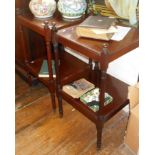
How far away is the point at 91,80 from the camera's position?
1727mm

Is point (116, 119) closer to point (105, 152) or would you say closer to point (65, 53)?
point (105, 152)

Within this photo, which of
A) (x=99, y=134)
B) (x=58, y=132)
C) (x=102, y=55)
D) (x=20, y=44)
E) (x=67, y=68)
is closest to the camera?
(x=102, y=55)

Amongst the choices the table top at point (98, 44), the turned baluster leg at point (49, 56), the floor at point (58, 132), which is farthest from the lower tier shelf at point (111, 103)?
the table top at point (98, 44)

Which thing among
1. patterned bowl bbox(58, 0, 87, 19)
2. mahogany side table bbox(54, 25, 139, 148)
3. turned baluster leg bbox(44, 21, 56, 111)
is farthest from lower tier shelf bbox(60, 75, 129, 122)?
patterned bowl bbox(58, 0, 87, 19)

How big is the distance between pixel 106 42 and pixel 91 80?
0.54 meters

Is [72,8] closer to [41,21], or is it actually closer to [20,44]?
[41,21]

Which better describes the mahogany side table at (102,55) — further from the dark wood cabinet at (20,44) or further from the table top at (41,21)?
the dark wood cabinet at (20,44)

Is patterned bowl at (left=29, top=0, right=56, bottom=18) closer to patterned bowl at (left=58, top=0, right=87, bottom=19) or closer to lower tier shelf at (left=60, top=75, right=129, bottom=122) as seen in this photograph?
patterned bowl at (left=58, top=0, right=87, bottom=19)

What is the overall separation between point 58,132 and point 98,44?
0.73 m

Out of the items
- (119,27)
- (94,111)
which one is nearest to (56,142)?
(94,111)

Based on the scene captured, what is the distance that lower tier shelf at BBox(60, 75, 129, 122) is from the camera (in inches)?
54.7

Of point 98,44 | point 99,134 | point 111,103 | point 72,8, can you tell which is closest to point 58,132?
point 99,134

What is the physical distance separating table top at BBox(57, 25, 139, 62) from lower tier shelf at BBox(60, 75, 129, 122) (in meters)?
0.37

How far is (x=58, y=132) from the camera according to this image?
1.63m
